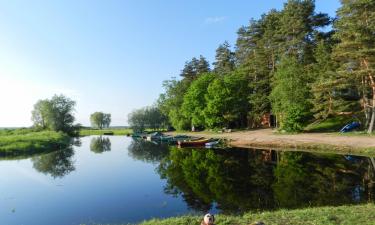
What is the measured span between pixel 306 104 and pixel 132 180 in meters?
34.1

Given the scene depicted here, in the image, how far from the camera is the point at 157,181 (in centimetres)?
2561

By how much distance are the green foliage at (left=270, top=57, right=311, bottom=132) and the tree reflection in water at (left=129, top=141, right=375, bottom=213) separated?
15849 millimetres

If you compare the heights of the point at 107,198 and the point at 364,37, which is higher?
the point at 364,37

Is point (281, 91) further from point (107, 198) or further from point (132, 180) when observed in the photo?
point (107, 198)

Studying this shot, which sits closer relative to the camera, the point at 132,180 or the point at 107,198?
the point at 107,198

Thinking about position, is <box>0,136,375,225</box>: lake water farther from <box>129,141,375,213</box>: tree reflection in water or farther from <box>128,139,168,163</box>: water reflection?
<box>128,139,168,163</box>: water reflection

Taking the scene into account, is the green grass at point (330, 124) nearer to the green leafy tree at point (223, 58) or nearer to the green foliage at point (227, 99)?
the green foliage at point (227, 99)

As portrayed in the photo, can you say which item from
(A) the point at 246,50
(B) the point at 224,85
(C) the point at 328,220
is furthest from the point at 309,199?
(A) the point at 246,50

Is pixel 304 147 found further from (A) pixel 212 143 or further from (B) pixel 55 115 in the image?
(B) pixel 55 115

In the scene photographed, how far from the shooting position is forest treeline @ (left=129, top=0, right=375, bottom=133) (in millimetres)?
40250

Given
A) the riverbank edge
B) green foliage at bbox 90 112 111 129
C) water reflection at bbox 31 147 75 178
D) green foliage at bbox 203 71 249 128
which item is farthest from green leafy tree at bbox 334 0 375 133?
green foliage at bbox 90 112 111 129

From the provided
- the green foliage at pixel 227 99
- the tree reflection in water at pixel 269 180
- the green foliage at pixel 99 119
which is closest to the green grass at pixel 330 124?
the green foliage at pixel 227 99

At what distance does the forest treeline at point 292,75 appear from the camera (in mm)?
40250

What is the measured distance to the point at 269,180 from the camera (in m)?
23.5
